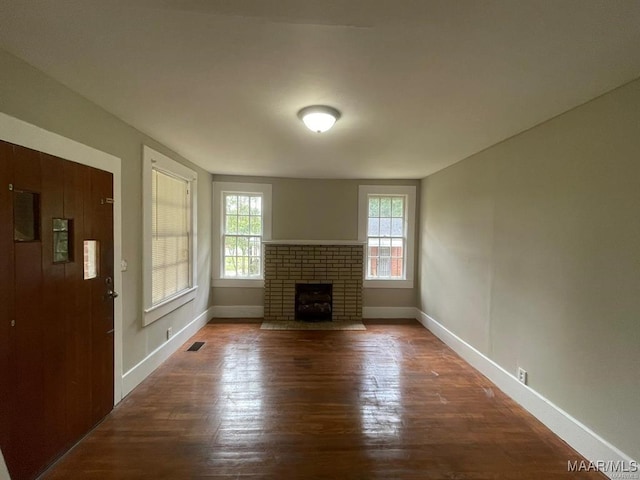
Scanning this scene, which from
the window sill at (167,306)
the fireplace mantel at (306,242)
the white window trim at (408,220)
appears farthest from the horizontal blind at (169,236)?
the white window trim at (408,220)

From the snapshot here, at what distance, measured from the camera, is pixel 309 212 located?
490cm

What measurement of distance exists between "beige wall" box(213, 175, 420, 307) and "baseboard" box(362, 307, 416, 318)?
34cm

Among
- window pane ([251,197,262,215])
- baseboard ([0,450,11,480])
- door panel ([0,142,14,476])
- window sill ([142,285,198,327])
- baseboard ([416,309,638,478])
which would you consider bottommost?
baseboard ([416,309,638,478])

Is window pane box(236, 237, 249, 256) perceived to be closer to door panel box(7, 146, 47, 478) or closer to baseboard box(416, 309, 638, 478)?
door panel box(7, 146, 47, 478)

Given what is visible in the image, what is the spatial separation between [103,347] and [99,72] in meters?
1.97

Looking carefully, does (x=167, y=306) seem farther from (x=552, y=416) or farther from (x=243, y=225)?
(x=552, y=416)

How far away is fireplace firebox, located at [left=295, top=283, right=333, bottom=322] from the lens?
4.83m

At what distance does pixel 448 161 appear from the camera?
3645 millimetres

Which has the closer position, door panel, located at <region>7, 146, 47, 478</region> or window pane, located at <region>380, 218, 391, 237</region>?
door panel, located at <region>7, 146, 47, 478</region>

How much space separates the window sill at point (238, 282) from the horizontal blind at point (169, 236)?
2.98 feet

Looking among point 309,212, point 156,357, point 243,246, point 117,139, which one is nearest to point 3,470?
point 156,357

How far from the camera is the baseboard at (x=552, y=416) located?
1.77 meters

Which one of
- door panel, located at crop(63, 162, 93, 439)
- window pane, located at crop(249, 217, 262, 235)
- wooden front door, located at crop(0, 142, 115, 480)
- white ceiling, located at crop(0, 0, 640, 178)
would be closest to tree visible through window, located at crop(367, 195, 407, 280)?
window pane, located at crop(249, 217, 262, 235)

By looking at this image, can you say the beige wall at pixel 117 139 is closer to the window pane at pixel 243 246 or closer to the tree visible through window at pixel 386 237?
the window pane at pixel 243 246
